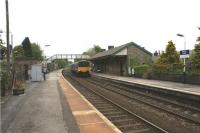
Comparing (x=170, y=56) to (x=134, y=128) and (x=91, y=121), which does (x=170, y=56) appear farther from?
(x=134, y=128)

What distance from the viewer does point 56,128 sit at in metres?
11.0

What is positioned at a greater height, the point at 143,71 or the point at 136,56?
the point at 136,56

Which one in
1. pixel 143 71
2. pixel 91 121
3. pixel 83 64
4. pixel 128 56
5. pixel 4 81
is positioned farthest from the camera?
pixel 83 64

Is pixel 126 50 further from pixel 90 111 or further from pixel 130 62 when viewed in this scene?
pixel 90 111

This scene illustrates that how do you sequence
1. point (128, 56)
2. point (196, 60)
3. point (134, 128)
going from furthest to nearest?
point (128, 56)
point (196, 60)
point (134, 128)

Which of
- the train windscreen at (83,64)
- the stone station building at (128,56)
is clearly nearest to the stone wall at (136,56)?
the stone station building at (128,56)

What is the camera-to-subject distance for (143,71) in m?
39.1

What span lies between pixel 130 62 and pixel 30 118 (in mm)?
39582

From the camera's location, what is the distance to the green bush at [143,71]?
36872 millimetres

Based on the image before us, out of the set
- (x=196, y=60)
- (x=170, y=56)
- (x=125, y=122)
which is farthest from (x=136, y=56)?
(x=125, y=122)

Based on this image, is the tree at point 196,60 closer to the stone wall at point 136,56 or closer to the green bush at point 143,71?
the green bush at point 143,71

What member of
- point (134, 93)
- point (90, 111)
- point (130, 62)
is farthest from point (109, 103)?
point (130, 62)

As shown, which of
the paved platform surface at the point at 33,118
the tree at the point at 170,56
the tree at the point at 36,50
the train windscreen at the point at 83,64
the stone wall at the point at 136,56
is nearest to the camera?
the paved platform surface at the point at 33,118

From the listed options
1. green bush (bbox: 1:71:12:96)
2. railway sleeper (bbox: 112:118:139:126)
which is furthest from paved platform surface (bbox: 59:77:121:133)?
green bush (bbox: 1:71:12:96)
